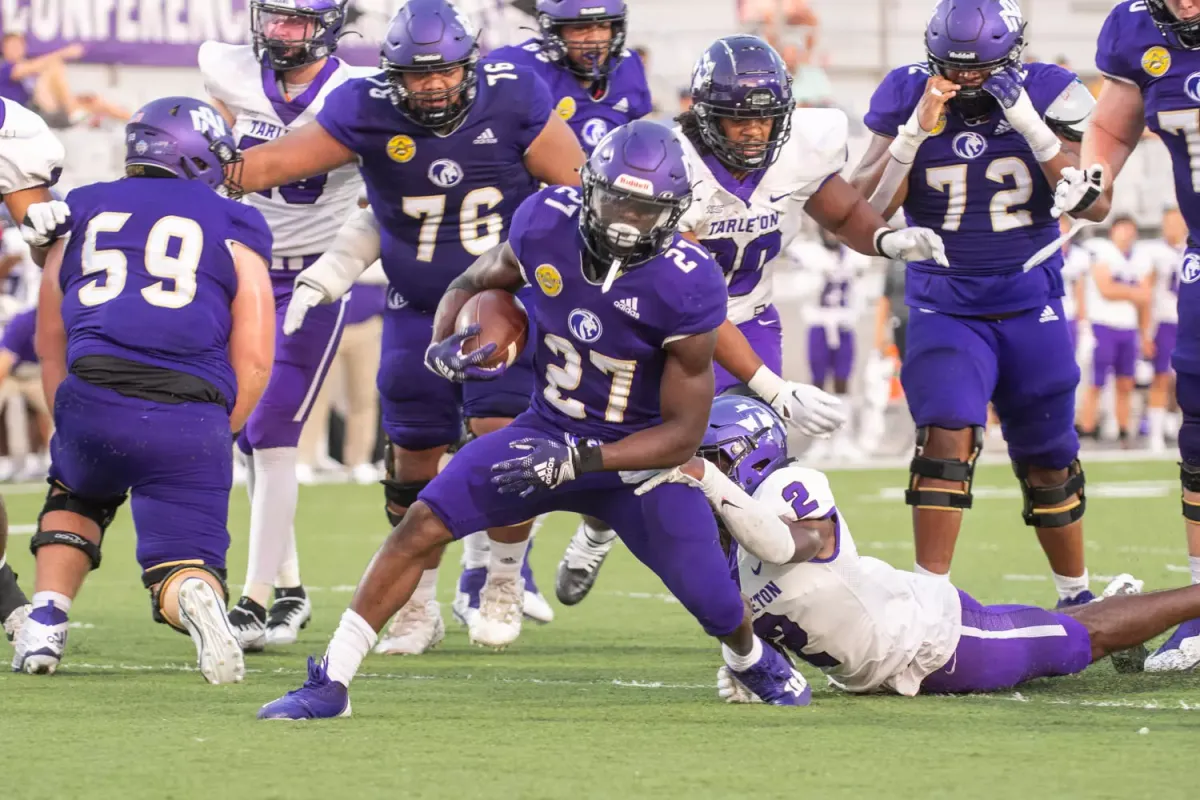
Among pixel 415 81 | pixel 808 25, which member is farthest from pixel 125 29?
pixel 415 81

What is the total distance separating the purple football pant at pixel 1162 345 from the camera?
1509 cm

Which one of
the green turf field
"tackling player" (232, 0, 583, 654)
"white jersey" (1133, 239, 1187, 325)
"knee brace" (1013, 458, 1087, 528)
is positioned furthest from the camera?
"white jersey" (1133, 239, 1187, 325)

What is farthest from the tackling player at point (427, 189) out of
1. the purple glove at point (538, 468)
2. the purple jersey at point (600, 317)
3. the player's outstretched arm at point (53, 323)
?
the purple glove at point (538, 468)

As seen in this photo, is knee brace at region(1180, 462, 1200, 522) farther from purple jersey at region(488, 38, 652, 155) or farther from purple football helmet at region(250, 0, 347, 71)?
purple football helmet at region(250, 0, 347, 71)

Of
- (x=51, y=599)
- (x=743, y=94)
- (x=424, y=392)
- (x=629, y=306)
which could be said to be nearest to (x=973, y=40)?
(x=743, y=94)

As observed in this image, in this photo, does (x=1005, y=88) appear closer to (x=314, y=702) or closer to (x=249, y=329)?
(x=249, y=329)

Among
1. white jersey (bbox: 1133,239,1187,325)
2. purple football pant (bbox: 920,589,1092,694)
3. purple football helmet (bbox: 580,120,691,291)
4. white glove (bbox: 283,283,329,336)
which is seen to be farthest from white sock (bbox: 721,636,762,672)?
white jersey (bbox: 1133,239,1187,325)

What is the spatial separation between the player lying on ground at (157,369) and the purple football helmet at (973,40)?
2.17 metres

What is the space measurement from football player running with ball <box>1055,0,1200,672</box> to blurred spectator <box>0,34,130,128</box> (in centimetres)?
994

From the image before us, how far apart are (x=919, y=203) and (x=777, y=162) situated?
0.66m

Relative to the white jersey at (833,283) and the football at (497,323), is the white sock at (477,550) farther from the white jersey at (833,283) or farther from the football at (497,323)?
the white jersey at (833,283)

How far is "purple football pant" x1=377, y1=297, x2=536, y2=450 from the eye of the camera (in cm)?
602

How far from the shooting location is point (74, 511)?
5.33 m

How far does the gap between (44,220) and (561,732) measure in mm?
2163
